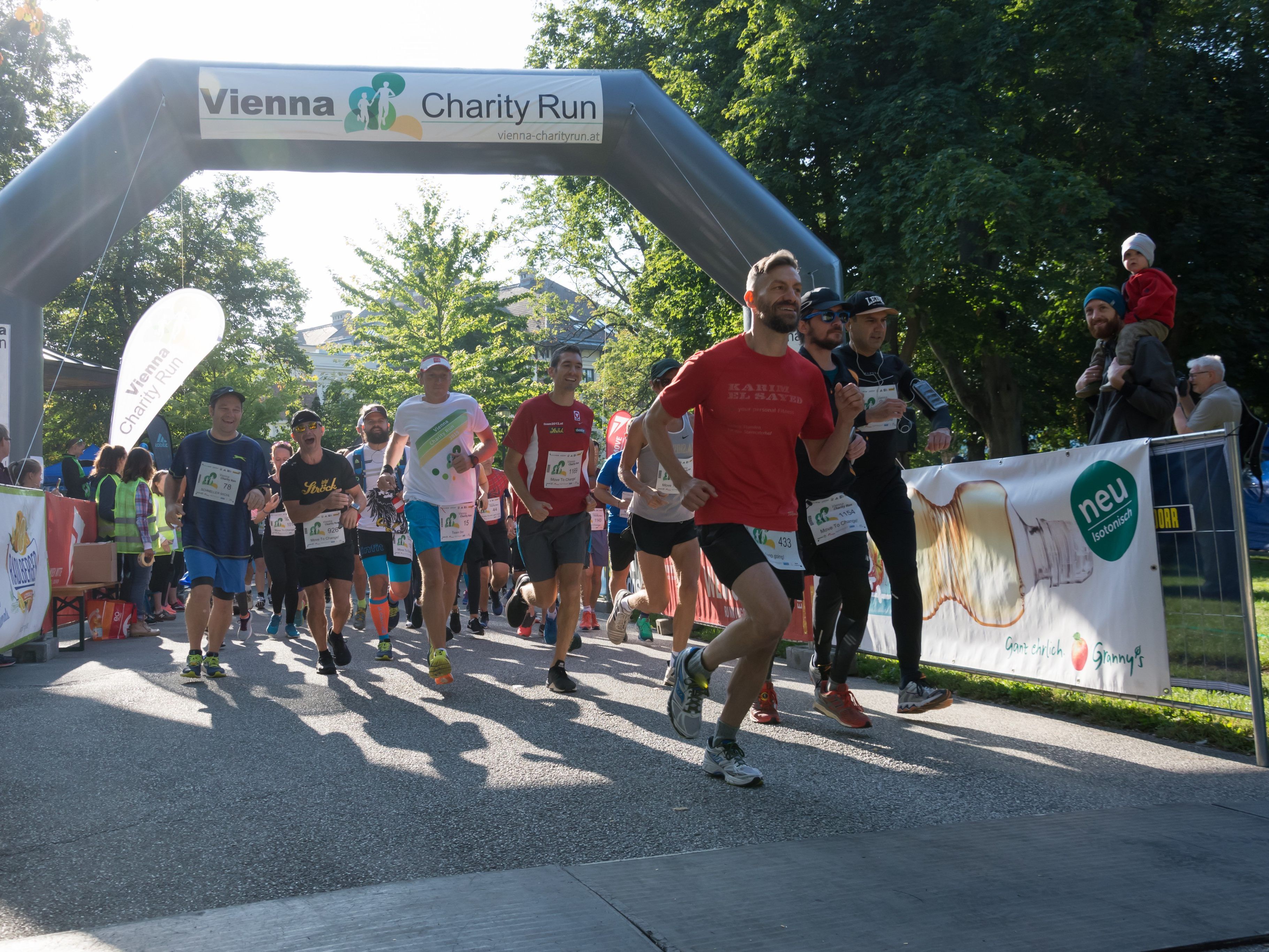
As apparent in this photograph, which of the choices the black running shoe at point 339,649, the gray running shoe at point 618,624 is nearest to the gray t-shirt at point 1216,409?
the gray running shoe at point 618,624

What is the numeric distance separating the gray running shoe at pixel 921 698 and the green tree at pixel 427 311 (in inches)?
1448

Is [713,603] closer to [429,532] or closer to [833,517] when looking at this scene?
[429,532]

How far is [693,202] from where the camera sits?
10.7 m

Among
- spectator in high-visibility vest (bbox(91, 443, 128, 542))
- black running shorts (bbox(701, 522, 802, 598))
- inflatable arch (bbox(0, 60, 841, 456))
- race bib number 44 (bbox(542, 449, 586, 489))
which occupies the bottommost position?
black running shorts (bbox(701, 522, 802, 598))

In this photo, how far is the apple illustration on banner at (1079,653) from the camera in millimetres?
5762

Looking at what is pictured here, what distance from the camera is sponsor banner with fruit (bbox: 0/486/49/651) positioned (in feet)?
27.8

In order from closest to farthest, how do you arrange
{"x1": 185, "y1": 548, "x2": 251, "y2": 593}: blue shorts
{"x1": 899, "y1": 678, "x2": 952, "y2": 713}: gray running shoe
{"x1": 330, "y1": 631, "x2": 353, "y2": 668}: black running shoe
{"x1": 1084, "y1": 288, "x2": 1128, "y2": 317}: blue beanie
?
{"x1": 899, "y1": 678, "x2": 952, "y2": 713}: gray running shoe, {"x1": 1084, "y1": 288, "x2": 1128, "y2": 317}: blue beanie, {"x1": 185, "y1": 548, "x2": 251, "y2": 593}: blue shorts, {"x1": 330, "y1": 631, "x2": 353, "y2": 668}: black running shoe

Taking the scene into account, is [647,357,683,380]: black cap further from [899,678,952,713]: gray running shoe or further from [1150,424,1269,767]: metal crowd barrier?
[1150,424,1269,767]: metal crowd barrier

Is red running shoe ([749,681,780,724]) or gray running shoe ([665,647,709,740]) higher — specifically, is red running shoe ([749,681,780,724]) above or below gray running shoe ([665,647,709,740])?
below

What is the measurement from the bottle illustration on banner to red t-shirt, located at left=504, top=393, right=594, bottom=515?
236 centimetres

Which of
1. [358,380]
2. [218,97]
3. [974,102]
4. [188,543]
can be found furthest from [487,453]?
[358,380]

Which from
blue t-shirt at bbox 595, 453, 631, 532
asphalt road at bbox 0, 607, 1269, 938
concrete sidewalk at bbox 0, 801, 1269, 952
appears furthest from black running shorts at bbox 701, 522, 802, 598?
blue t-shirt at bbox 595, 453, 631, 532

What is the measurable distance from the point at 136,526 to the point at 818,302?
9484 millimetres

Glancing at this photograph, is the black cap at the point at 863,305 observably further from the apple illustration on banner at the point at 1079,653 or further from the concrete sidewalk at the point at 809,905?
the concrete sidewalk at the point at 809,905
